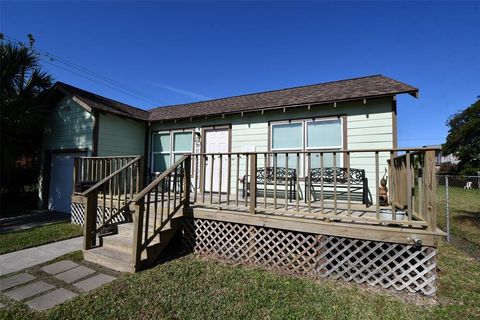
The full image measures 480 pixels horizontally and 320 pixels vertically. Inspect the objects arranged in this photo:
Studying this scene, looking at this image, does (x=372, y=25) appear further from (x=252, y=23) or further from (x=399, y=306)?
(x=399, y=306)

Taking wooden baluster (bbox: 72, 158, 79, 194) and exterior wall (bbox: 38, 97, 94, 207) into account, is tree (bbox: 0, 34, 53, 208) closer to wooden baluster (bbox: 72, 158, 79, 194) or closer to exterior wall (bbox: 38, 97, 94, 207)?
exterior wall (bbox: 38, 97, 94, 207)

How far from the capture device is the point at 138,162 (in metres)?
5.38

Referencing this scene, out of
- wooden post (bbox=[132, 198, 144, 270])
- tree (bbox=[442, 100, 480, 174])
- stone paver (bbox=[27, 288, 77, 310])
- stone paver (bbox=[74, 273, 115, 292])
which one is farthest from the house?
tree (bbox=[442, 100, 480, 174])

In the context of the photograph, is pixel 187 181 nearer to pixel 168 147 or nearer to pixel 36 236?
pixel 36 236

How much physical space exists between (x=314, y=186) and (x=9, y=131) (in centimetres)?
965

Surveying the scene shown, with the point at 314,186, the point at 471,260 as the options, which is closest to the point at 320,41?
the point at 314,186

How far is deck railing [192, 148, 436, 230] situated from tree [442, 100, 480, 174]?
31838 millimetres

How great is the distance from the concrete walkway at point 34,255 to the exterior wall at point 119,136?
370 cm

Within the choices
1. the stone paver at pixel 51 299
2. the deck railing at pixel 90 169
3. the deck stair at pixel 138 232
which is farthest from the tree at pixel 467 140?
the stone paver at pixel 51 299

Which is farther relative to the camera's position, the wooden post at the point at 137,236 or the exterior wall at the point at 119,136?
the exterior wall at the point at 119,136

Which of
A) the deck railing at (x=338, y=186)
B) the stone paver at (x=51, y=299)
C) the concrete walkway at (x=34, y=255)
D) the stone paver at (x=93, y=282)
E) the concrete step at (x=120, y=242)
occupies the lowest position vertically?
the concrete walkway at (x=34, y=255)

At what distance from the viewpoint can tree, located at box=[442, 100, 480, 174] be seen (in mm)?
28641

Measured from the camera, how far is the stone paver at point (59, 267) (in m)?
3.71

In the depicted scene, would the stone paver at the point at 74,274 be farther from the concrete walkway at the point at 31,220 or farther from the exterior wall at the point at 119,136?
the exterior wall at the point at 119,136
